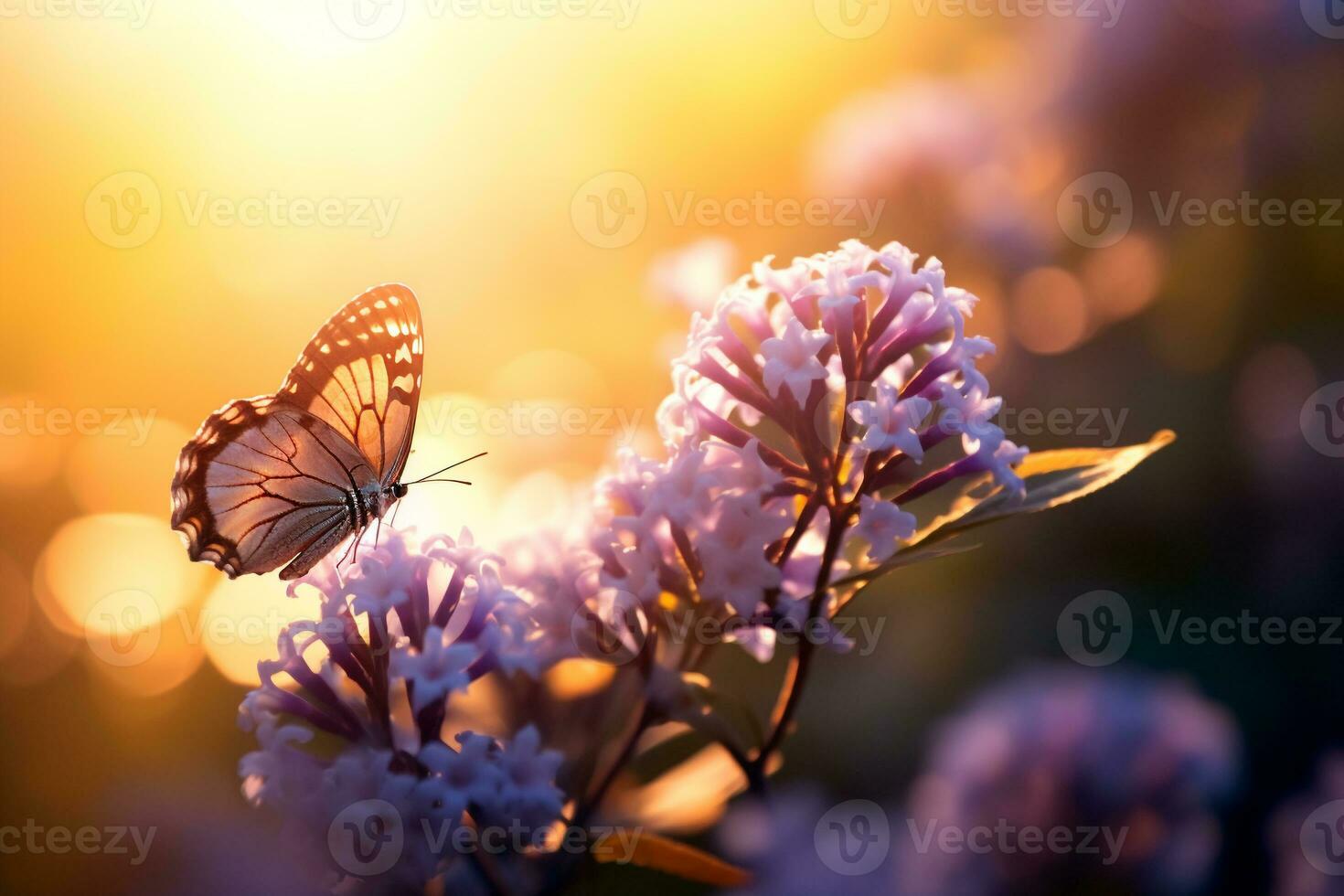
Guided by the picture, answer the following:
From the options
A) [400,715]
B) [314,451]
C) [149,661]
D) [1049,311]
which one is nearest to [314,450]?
[314,451]

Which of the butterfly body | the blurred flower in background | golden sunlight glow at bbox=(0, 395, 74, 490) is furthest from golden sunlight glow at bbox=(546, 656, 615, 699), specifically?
golden sunlight glow at bbox=(0, 395, 74, 490)

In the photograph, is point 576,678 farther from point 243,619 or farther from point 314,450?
point 243,619

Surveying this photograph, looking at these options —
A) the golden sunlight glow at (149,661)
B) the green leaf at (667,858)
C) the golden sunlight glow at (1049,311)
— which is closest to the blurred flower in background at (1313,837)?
the golden sunlight glow at (1049,311)

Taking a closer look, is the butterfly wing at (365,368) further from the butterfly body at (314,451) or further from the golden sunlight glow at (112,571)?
the golden sunlight glow at (112,571)

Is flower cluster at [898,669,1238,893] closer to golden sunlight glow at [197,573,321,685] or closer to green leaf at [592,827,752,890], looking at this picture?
green leaf at [592,827,752,890]

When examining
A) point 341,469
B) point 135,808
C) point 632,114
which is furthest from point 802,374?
point 632,114
